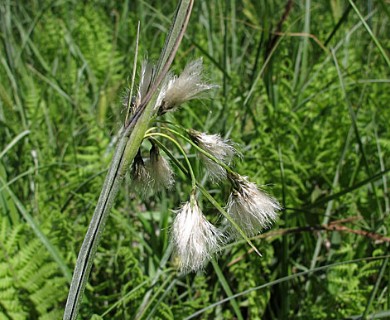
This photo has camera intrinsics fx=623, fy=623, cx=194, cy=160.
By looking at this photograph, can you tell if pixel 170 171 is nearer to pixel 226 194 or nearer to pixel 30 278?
pixel 226 194

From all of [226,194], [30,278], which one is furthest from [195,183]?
[30,278]

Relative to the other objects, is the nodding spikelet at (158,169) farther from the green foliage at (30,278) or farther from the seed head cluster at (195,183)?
the green foliage at (30,278)

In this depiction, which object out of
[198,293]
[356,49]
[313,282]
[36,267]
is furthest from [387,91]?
[36,267]

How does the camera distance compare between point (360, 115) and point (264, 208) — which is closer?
point (264, 208)

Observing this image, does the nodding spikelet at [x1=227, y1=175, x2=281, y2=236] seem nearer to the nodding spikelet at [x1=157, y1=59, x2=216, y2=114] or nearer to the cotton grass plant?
the cotton grass plant

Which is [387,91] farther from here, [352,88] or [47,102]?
[47,102]
